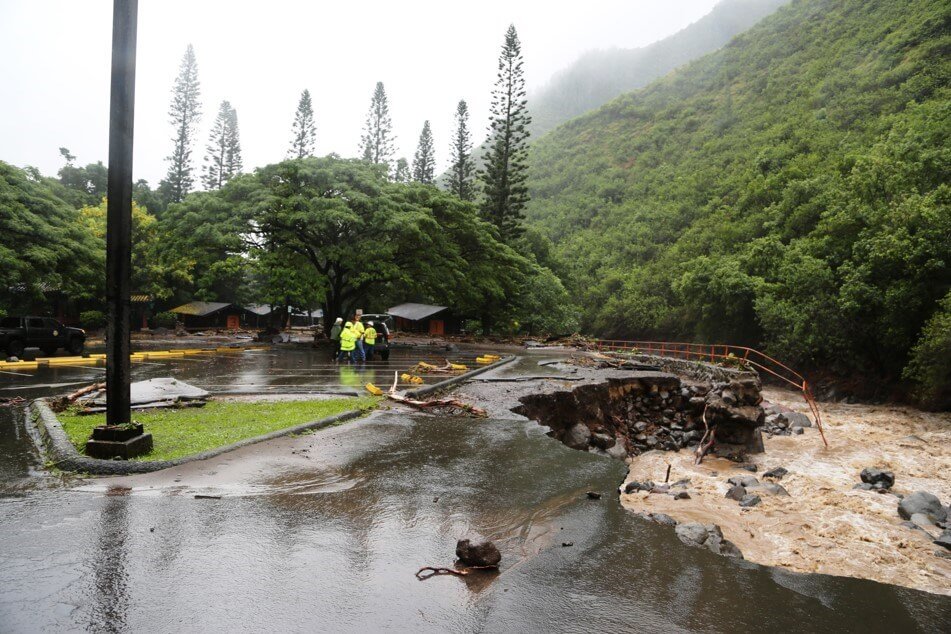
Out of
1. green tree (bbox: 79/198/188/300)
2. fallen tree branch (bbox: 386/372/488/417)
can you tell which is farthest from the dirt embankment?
green tree (bbox: 79/198/188/300)

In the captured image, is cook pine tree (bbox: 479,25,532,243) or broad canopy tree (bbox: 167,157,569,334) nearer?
broad canopy tree (bbox: 167,157,569,334)

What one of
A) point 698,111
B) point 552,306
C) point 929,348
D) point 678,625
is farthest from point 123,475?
point 698,111

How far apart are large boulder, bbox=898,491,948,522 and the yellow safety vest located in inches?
543

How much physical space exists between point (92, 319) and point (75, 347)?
17.9 meters

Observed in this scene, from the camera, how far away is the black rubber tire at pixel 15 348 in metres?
17.9

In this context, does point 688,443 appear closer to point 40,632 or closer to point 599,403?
point 599,403

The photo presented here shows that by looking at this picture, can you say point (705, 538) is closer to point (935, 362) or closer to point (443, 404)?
point (443, 404)

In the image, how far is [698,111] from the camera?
2945 inches

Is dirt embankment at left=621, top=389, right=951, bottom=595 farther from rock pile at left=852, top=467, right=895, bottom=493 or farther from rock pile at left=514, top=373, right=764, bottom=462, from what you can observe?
rock pile at left=514, top=373, right=764, bottom=462

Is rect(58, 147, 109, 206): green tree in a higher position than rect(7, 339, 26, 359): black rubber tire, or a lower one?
higher

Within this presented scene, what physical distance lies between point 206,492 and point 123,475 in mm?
1140

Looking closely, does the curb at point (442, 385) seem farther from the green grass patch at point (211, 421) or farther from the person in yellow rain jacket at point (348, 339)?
the person in yellow rain jacket at point (348, 339)

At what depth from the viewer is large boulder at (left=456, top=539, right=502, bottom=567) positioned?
3543 millimetres

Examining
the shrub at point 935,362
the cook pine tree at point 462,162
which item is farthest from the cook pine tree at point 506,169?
the shrub at point 935,362
